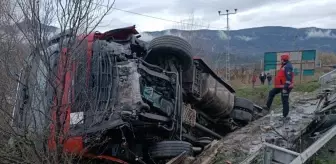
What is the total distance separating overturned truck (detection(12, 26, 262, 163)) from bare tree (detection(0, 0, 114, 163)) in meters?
0.02

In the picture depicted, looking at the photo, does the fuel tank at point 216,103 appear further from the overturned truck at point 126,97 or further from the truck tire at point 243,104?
the truck tire at point 243,104

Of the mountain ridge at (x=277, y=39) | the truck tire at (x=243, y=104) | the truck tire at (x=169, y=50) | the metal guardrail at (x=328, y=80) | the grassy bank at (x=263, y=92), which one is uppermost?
the mountain ridge at (x=277, y=39)

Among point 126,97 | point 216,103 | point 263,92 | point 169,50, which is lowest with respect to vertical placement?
point 263,92

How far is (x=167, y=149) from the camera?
497 centimetres

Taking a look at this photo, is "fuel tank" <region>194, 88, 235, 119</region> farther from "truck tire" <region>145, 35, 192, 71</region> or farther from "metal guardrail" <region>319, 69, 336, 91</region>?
"metal guardrail" <region>319, 69, 336, 91</region>

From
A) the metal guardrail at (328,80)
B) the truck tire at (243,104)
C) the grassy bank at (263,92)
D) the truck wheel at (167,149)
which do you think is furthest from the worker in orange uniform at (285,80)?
the grassy bank at (263,92)

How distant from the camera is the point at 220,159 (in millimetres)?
4801

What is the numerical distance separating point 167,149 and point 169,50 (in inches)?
58.4

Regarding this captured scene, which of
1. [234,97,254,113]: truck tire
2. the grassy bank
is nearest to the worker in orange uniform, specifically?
[234,97,254,113]: truck tire

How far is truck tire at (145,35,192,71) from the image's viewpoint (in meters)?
5.66

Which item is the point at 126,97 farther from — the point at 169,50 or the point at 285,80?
the point at 285,80

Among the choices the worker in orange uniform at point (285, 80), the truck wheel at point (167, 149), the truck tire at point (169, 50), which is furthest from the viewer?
the worker in orange uniform at point (285, 80)

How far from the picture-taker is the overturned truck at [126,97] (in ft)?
12.9

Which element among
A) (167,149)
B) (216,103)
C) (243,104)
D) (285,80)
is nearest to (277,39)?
(243,104)
